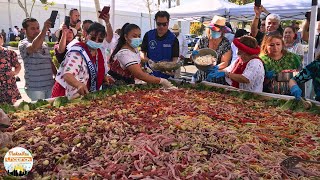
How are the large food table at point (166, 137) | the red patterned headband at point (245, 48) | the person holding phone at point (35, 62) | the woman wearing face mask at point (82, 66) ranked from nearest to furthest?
the large food table at point (166, 137)
the woman wearing face mask at point (82, 66)
the red patterned headband at point (245, 48)
the person holding phone at point (35, 62)

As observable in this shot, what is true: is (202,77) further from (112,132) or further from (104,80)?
(112,132)

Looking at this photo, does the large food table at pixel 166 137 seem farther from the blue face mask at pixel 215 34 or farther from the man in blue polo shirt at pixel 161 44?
the blue face mask at pixel 215 34

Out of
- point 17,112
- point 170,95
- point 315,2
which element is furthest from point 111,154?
point 315,2

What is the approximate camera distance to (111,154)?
7.50 ft

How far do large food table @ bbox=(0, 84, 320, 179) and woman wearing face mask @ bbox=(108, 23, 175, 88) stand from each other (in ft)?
1.29

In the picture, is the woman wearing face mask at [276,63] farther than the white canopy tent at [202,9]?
No

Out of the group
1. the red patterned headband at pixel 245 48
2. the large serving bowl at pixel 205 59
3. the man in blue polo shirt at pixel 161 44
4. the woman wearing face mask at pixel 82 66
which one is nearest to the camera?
the woman wearing face mask at pixel 82 66

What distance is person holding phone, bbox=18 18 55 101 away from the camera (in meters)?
4.68

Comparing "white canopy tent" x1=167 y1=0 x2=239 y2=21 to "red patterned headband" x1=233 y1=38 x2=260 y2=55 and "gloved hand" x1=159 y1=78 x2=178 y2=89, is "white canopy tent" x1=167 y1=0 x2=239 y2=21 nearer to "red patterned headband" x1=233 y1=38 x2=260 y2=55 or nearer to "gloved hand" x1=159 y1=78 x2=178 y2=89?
"gloved hand" x1=159 y1=78 x2=178 y2=89

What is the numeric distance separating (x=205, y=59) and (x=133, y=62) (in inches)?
43.0

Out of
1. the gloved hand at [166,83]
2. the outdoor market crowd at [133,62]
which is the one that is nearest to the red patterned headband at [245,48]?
the outdoor market crowd at [133,62]

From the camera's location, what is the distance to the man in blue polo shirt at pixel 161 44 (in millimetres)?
5090

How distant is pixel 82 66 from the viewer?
12.0 ft

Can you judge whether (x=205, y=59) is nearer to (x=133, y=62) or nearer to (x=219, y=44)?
(x=219, y=44)
